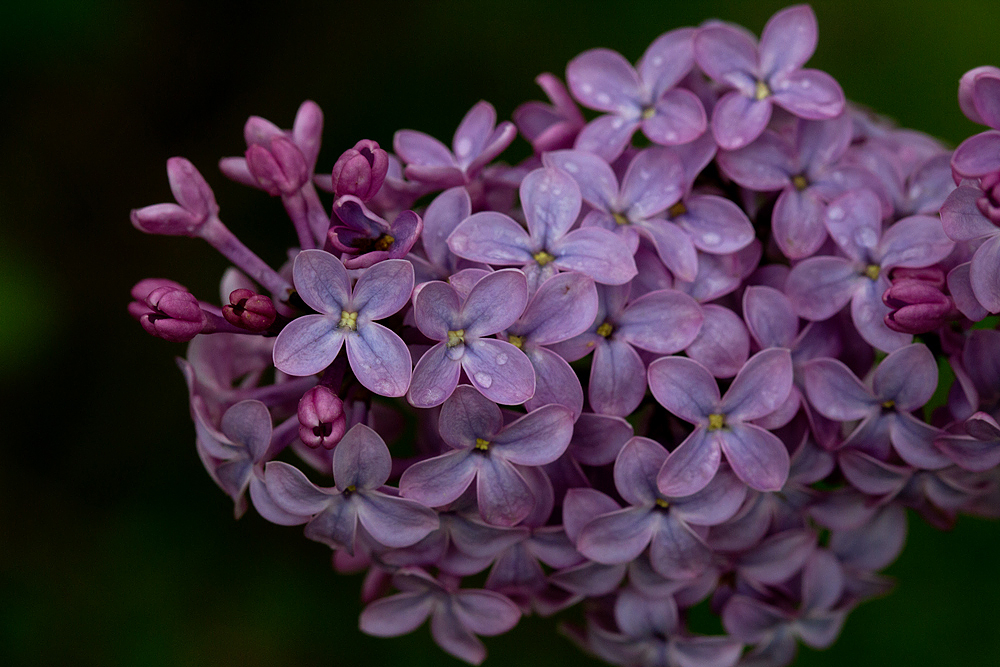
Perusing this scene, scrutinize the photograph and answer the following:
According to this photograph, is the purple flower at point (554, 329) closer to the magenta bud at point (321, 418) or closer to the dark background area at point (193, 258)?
the magenta bud at point (321, 418)

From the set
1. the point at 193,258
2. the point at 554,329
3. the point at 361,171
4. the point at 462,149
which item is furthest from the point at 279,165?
the point at 193,258

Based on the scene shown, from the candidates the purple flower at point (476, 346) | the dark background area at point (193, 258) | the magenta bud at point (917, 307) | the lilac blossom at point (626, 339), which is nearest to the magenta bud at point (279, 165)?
the purple flower at point (476, 346)

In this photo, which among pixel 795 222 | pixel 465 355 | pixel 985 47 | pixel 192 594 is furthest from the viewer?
pixel 985 47

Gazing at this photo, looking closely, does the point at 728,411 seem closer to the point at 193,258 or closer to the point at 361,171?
the point at 361,171

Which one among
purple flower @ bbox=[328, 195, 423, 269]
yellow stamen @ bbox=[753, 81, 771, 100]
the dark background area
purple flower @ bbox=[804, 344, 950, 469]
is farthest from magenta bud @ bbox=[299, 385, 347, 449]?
the dark background area

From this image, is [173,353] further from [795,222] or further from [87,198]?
[795,222]

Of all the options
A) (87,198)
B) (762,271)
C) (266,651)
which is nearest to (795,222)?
(762,271)

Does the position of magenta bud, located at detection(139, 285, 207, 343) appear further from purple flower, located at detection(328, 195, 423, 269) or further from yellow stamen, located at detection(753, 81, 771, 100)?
yellow stamen, located at detection(753, 81, 771, 100)

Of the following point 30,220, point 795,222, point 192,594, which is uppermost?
point 795,222
